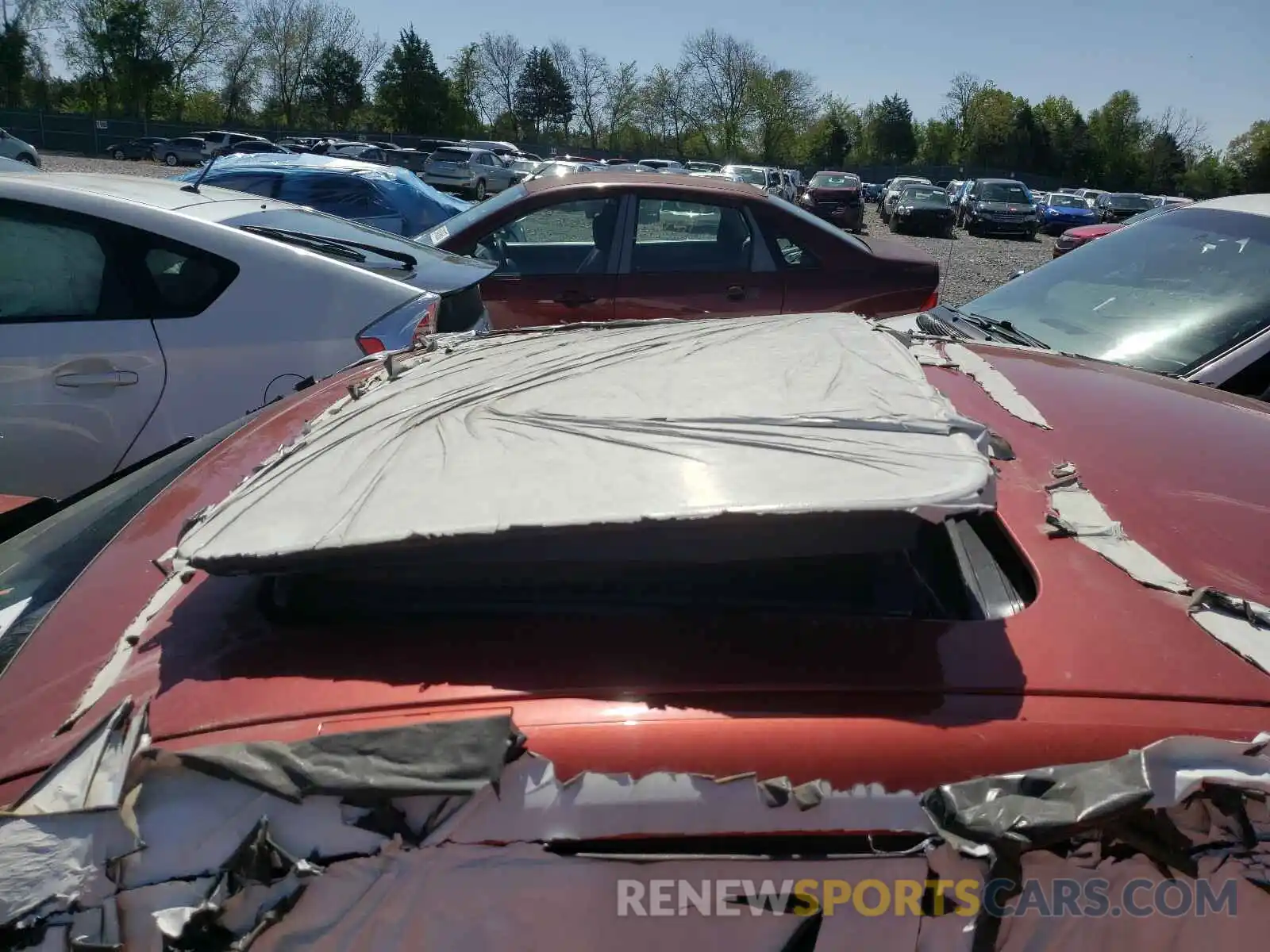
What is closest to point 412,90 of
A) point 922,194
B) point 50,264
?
point 922,194

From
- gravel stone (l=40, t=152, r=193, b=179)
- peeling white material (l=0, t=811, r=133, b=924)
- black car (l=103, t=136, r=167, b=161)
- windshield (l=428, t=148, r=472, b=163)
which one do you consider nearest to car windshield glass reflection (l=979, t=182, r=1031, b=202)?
windshield (l=428, t=148, r=472, b=163)

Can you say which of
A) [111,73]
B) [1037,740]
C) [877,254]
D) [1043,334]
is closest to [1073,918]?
[1037,740]

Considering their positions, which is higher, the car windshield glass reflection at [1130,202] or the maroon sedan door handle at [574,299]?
the car windshield glass reflection at [1130,202]

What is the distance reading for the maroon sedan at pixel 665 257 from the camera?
5832 mm

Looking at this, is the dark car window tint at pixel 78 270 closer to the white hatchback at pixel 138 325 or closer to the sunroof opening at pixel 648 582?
the white hatchback at pixel 138 325

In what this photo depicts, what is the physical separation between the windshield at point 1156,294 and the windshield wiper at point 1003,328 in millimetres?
Answer: 58

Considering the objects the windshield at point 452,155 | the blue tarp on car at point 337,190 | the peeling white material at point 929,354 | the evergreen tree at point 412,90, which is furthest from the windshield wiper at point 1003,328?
the evergreen tree at point 412,90

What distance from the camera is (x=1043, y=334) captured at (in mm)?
3824

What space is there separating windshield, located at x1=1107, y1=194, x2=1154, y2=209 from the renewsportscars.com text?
3862 cm

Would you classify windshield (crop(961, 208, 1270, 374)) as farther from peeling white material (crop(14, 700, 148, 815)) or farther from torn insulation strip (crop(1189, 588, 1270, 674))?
peeling white material (crop(14, 700, 148, 815))

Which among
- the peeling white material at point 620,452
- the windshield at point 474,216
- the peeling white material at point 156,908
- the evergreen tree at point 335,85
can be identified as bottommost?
the peeling white material at point 156,908

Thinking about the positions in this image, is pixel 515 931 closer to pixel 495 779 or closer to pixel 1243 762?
pixel 495 779

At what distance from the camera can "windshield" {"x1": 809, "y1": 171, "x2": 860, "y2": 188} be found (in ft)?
99.1

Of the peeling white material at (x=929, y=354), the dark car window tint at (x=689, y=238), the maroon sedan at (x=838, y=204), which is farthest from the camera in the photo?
the maroon sedan at (x=838, y=204)
